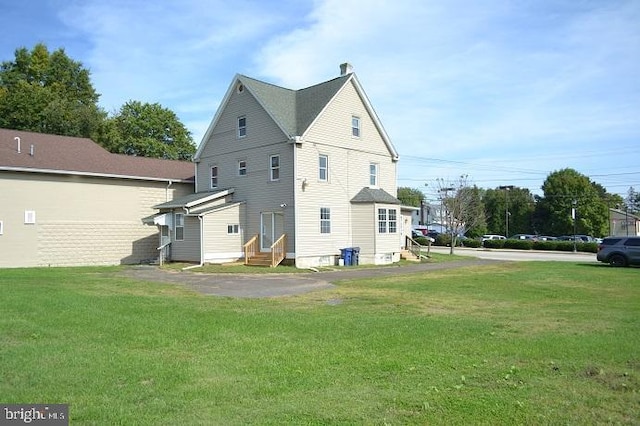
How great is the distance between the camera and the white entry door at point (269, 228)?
84.6ft

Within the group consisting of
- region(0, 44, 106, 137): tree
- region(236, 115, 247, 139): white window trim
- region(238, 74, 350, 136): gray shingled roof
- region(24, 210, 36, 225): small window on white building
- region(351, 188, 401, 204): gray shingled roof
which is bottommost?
region(24, 210, 36, 225): small window on white building

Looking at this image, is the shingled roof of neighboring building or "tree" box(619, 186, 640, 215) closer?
the shingled roof of neighboring building

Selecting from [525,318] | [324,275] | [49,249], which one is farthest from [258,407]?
[49,249]

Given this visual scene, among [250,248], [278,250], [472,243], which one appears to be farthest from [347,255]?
[472,243]

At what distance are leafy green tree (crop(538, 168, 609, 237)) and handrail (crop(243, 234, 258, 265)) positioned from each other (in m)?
61.6

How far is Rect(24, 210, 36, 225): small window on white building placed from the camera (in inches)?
973

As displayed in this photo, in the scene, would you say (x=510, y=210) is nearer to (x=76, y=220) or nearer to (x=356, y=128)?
(x=356, y=128)

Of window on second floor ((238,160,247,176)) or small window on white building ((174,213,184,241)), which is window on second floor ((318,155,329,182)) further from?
small window on white building ((174,213,184,241))

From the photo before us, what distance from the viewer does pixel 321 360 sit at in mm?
6887

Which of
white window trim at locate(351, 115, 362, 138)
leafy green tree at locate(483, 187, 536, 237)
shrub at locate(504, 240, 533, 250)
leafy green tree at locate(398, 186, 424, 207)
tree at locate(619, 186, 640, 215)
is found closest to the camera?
white window trim at locate(351, 115, 362, 138)

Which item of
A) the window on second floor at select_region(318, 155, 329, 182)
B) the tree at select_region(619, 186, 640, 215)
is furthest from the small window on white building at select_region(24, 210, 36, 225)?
the tree at select_region(619, 186, 640, 215)

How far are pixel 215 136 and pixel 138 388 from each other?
986 inches

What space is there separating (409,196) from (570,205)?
1459 inches

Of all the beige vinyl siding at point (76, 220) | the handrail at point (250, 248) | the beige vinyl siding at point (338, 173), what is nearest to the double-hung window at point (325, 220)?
the beige vinyl siding at point (338, 173)
